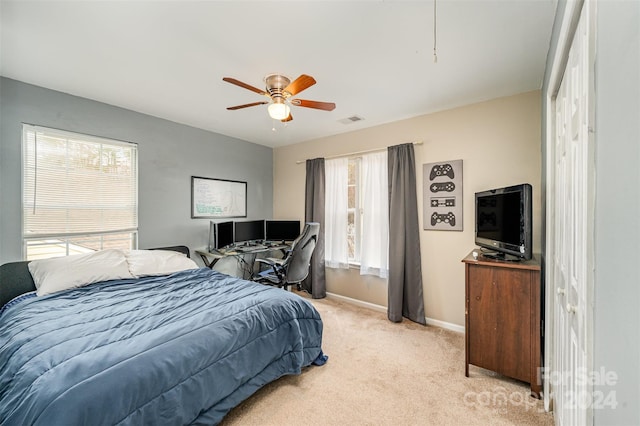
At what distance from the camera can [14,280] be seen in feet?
7.79

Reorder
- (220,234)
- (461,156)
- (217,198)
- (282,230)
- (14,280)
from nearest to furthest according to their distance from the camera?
(14,280) → (461,156) → (220,234) → (217,198) → (282,230)

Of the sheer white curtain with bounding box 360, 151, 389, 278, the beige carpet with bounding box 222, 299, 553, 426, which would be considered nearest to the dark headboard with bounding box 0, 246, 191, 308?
the beige carpet with bounding box 222, 299, 553, 426

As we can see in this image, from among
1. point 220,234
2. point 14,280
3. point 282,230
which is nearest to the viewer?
point 14,280

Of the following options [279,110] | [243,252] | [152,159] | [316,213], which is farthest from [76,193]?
[316,213]

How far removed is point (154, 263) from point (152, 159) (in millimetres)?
1353

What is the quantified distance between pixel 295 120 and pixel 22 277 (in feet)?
10.4

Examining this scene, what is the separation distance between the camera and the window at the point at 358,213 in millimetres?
3662

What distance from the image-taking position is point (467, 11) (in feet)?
5.27

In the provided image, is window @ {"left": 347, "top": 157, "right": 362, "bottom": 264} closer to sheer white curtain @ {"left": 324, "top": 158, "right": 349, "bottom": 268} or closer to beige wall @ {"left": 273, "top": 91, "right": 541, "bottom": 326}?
sheer white curtain @ {"left": 324, "top": 158, "right": 349, "bottom": 268}

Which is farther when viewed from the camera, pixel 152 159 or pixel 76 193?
pixel 152 159

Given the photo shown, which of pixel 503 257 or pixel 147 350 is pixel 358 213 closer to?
pixel 503 257

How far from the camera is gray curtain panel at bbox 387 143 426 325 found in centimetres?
328

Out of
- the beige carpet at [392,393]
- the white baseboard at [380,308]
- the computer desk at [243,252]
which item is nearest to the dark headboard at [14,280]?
the computer desk at [243,252]

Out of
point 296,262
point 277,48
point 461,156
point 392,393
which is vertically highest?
point 277,48
